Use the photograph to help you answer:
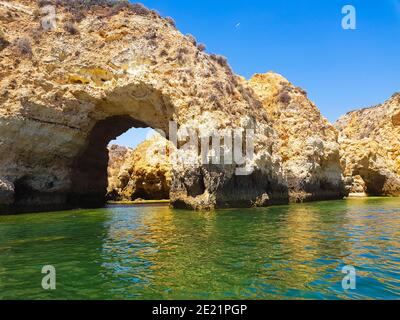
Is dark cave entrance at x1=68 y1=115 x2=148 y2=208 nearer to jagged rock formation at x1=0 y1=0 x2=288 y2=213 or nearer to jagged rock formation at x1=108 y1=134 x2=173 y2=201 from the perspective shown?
jagged rock formation at x1=0 y1=0 x2=288 y2=213

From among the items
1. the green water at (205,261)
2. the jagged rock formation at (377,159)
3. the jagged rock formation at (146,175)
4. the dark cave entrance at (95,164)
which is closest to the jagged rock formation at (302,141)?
the jagged rock formation at (377,159)

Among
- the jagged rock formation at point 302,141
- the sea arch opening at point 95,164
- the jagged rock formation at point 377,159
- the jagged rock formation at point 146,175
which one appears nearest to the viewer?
the sea arch opening at point 95,164

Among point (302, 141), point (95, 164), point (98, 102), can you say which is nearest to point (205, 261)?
point (98, 102)

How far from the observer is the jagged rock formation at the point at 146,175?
41281 mm

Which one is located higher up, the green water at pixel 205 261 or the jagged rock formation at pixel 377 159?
the jagged rock formation at pixel 377 159

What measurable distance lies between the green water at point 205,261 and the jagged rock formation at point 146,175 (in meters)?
25.7

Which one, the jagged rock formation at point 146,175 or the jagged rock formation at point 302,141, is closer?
the jagged rock formation at point 302,141

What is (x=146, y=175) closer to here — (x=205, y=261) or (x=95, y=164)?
(x=95, y=164)

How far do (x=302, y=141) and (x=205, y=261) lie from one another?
26.4 metres

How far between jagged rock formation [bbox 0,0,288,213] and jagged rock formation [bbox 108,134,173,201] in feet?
31.6

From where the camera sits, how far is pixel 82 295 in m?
6.71

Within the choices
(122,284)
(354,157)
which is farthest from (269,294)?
(354,157)

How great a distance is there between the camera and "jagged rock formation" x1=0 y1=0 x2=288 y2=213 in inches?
1014

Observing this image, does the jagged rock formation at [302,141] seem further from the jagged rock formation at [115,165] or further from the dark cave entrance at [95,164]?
the jagged rock formation at [115,165]
